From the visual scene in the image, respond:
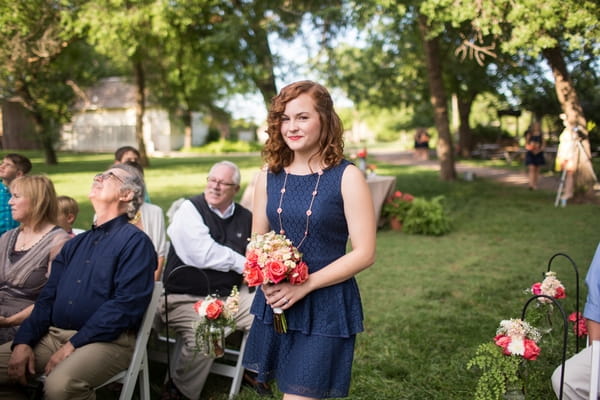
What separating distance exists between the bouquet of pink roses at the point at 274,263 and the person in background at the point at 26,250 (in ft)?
6.44

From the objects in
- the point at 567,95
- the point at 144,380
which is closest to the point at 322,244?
the point at 144,380

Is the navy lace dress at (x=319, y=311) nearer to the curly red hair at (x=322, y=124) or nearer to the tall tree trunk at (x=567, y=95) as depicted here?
the curly red hair at (x=322, y=124)

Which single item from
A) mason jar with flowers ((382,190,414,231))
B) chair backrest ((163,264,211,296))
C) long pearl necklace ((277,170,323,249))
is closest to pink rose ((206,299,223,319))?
chair backrest ((163,264,211,296))

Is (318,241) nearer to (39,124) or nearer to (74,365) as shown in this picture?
(74,365)

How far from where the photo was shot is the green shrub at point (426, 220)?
9.78 meters

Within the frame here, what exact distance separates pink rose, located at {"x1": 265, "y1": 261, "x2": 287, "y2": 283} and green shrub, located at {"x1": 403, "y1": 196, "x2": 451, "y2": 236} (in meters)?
8.06

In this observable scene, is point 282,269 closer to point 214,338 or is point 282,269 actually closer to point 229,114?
point 214,338

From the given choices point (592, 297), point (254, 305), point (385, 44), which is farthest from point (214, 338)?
point (385, 44)

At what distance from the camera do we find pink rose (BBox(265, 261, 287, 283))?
201 centimetres

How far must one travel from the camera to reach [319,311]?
2.21 m

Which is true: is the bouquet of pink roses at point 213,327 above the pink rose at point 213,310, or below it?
below

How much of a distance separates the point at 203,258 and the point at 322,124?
1.95 metres

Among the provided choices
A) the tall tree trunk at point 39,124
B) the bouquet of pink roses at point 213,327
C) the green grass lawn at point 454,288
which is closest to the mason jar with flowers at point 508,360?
the green grass lawn at point 454,288

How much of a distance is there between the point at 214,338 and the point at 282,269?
132 centimetres
